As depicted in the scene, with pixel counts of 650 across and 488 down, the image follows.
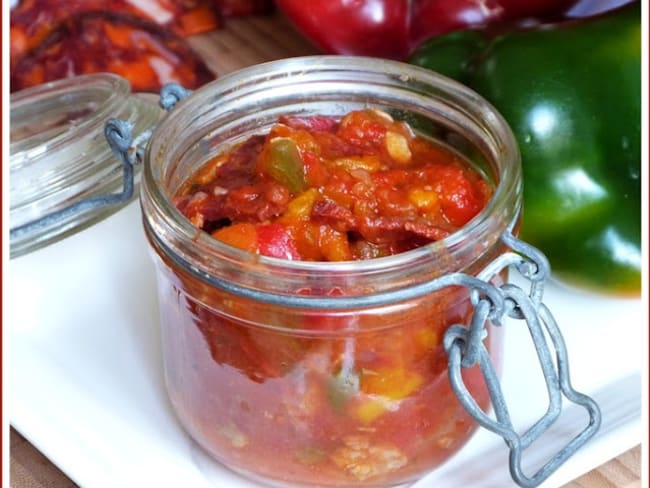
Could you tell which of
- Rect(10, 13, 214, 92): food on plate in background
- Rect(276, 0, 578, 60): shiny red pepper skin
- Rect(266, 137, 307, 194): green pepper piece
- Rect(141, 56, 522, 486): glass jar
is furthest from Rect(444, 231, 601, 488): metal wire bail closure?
Rect(10, 13, 214, 92): food on plate in background

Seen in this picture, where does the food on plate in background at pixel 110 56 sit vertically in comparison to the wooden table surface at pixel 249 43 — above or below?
above

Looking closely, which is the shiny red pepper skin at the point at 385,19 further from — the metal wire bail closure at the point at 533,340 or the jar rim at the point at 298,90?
the metal wire bail closure at the point at 533,340

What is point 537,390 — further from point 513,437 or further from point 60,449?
point 60,449

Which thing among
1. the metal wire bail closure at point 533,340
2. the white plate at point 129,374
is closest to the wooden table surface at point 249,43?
the white plate at point 129,374

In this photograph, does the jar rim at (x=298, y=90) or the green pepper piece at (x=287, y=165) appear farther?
the green pepper piece at (x=287, y=165)

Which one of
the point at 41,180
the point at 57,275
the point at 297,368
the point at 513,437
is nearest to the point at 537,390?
the point at 513,437

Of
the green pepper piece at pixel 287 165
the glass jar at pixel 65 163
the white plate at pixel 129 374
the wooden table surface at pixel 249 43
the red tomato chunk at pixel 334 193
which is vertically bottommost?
the wooden table surface at pixel 249 43

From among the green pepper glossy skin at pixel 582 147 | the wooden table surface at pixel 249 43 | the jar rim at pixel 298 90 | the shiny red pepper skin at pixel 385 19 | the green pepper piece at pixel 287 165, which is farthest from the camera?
the wooden table surface at pixel 249 43

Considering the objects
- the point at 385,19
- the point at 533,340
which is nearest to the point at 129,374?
the point at 533,340

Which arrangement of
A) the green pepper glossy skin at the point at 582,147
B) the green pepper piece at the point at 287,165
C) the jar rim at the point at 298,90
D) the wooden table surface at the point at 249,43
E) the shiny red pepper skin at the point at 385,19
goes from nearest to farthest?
the jar rim at the point at 298,90 < the green pepper piece at the point at 287,165 < the green pepper glossy skin at the point at 582,147 < the shiny red pepper skin at the point at 385,19 < the wooden table surface at the point at 249,43
